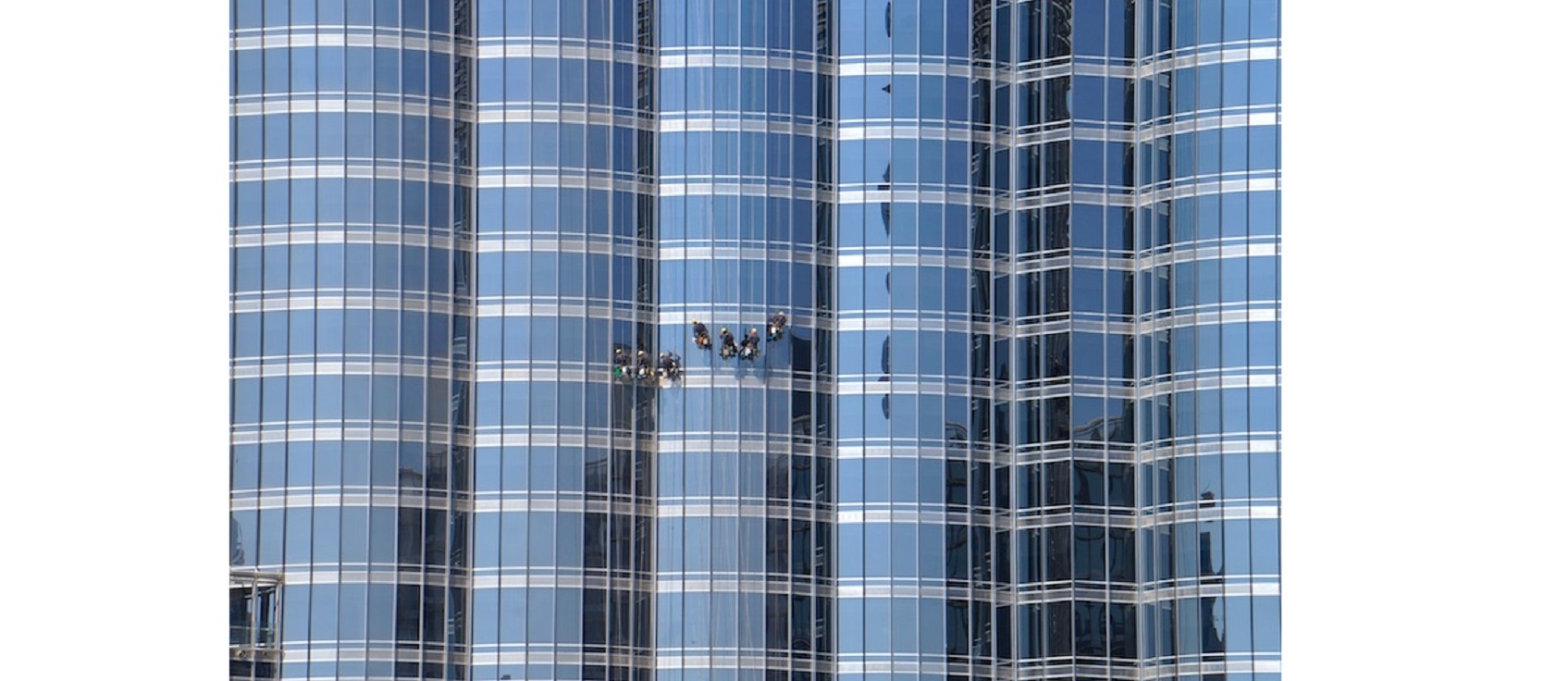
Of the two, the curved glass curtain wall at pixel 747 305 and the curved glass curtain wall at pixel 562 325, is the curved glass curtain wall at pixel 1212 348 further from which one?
the curved glass curtain wall at pixel 562 325

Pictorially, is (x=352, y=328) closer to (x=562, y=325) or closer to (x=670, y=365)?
(x=562, y=325)

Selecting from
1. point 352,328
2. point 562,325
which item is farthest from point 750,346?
point 352,328

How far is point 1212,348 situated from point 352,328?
132 ft

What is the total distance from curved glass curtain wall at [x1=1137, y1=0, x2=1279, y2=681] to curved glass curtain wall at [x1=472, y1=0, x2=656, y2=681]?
24.5m

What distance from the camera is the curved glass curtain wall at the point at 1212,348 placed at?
123188 millimetres

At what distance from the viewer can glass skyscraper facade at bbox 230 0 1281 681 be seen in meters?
124

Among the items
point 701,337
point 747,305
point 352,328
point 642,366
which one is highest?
point 747,305

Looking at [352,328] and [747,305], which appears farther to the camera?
[747,305]

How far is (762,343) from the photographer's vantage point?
128 m

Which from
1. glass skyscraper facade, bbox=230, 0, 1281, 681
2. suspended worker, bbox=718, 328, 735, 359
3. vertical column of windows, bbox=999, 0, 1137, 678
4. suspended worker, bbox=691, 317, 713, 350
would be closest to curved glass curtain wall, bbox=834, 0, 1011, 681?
glass skyscraper facade, bbox=230, 0, 1281, 681

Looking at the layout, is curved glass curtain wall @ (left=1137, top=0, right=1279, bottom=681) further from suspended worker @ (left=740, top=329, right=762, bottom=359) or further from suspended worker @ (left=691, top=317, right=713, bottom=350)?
suspended worker @ (left=691, top=317, right=713, bottom=350)

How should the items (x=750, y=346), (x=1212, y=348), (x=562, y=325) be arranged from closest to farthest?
(x=1212, y=348) < (x=562, y=325) < (x=750, y=346)

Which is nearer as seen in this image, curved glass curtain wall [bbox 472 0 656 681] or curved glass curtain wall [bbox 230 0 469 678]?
curved glass curtain wall [bbox 230 0 469 678]

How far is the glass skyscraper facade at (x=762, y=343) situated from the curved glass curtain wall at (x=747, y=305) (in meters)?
0.18
